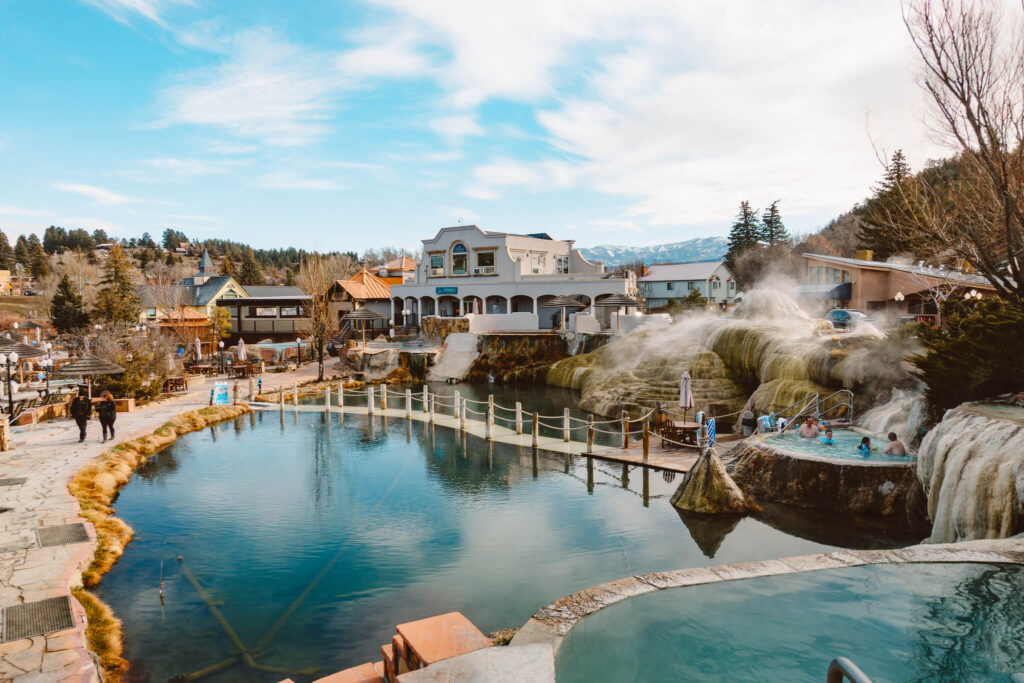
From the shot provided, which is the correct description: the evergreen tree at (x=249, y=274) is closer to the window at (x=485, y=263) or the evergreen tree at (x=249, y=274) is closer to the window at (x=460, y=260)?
the window at (x=460, y=260)

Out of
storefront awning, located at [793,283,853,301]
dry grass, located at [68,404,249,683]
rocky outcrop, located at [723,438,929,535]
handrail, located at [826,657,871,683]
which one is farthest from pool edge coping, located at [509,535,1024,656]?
storefront awning, located at [793,283,853,301]

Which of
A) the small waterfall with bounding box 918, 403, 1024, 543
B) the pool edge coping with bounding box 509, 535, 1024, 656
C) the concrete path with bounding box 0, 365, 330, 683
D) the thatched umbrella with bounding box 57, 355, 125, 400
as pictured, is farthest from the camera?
the thatched umbrella with bounding box 57, 355, 125, 400

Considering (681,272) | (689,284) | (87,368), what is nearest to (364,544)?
(87,368)

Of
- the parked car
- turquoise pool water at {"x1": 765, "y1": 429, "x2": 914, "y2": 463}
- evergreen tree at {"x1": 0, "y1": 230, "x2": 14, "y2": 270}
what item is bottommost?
turquoise pool water at {"x1": 765, "y1": 429, "x2": 914, "y2": 463}

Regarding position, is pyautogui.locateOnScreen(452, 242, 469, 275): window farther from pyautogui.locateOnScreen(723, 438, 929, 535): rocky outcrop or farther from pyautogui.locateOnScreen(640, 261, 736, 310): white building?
pyautogui.locateOnScreen(723, 438, 929, 535): rocky outcrop

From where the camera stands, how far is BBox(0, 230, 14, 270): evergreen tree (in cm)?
9806

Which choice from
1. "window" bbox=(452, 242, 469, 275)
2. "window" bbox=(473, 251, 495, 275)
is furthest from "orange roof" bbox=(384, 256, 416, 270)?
"window" bbox=(473, 251, 495, 275)

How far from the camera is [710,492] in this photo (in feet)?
44.1

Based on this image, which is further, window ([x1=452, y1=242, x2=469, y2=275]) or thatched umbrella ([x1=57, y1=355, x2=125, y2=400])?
window ([x1=452, y1=242, x2=469, y2=275])

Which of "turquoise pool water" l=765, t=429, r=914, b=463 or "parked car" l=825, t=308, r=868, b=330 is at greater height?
"parked car" l=825, t=308, r=868, b=330

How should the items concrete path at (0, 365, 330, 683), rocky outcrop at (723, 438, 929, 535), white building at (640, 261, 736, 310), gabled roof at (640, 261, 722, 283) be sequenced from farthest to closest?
1. gabled roof at (640, 261, 722, 283)
2. white building at (640, 261, 736, 310)
3. rocky outcrop at (723, 438, 929, 535)
4. concrete path at (0, 365, 330, 683)

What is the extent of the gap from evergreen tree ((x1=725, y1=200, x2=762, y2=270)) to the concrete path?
64.2 metres

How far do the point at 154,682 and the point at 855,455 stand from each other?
1400cm

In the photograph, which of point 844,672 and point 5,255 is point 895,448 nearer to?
point 844,672
